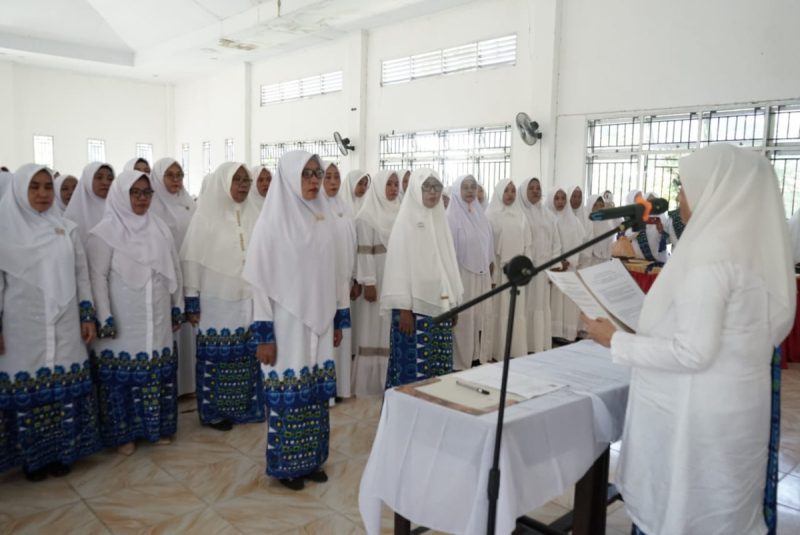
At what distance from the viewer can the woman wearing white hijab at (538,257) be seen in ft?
17.8

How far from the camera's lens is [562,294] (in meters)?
5.88

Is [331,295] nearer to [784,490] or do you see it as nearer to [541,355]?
[541,355]

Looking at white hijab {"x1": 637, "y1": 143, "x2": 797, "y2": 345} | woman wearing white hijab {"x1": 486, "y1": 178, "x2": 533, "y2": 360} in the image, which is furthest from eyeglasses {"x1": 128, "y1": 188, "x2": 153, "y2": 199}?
woman wearing white hijab {"x1": 486, "y1": 178, "x2": 533, "y2": 360}

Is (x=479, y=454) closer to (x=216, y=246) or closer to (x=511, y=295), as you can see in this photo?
(x=511, y=295)

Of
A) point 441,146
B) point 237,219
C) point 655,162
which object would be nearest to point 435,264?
point 237,219

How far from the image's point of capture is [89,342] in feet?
9.68

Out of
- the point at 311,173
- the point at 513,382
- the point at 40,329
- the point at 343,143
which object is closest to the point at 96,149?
the point at 343,143

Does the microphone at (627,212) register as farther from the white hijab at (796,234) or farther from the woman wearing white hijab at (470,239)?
the white hijab at (796,234)

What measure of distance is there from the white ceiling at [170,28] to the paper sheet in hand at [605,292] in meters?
7.66

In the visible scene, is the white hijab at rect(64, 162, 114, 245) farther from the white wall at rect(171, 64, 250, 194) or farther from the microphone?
the white wall at rect(171, 64, 250, 194)

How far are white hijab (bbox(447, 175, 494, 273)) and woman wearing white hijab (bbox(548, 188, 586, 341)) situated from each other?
1454 mm

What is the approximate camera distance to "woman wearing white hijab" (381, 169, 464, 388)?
10.8 ft

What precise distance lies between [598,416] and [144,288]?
2.31 m

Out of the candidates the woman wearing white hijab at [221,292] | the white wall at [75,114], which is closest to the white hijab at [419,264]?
the woman wearing white hijab at [221,292]
